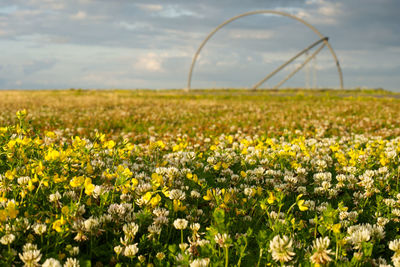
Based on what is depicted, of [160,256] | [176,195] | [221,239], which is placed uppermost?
[176,195]

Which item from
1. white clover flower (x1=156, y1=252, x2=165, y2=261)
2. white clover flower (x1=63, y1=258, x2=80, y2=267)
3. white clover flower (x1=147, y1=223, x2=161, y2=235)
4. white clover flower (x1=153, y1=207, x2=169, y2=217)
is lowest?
white clover flower (x1=156, y1=252, x2=165, y2=261)

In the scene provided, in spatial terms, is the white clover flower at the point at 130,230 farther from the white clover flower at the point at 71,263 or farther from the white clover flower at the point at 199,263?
the white clover flower at the point at 199,263

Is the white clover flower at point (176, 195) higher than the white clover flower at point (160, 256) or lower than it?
higher

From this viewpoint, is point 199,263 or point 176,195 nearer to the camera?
point 199,263

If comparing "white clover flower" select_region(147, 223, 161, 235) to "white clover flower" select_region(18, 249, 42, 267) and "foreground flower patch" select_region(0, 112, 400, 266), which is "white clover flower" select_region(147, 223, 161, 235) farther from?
"white clover flower" select_region(18, 249, 42, 267)

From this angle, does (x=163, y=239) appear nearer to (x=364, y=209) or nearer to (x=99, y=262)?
(x=99, y=262)

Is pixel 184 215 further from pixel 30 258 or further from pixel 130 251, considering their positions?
pixel 30 258

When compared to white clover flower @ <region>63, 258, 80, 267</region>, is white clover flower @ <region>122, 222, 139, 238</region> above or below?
above

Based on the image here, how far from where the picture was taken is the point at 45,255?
2.77 m

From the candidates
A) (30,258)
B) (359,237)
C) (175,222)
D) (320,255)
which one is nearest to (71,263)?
(30,258)

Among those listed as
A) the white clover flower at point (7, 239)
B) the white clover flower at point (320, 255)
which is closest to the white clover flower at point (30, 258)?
the white clover flower at point (7, 239)

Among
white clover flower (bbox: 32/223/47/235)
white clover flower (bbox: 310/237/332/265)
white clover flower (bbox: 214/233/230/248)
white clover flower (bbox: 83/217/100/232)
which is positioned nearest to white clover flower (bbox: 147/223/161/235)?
white clover flower (bbox: 83/217/100/232)

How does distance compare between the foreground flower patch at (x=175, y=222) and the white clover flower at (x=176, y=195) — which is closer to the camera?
the foreground flower patch at (x=175, y=222)

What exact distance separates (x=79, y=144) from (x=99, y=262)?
1884mm
